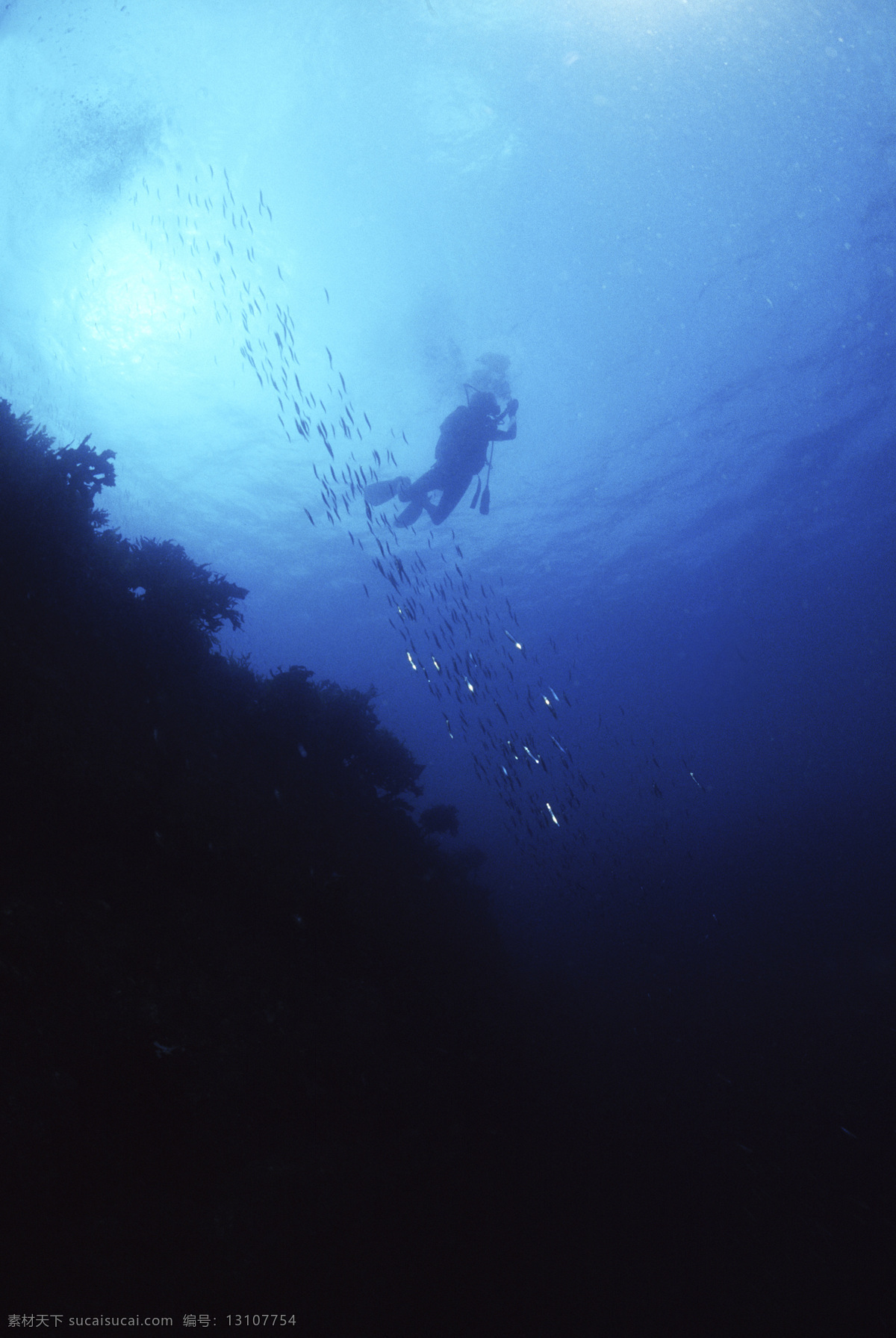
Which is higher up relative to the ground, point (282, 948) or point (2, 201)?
point (2, 201)

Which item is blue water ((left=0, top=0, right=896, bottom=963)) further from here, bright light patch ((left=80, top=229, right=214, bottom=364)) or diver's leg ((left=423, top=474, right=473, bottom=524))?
diver's leg ((left=423, top=474, right=473, bottom=524))

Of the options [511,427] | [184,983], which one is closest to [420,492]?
[511,427]

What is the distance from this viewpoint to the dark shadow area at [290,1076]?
3.54 meters

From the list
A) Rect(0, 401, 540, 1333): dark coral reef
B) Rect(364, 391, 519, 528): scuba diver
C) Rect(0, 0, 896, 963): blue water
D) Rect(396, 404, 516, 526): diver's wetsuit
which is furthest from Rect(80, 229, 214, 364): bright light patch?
Rect(0, 401, 540, 1333): dark coral reef

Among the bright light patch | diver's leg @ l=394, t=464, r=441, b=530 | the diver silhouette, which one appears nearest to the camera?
the bright light patch

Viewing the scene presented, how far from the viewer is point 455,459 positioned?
1523cm

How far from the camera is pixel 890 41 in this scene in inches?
444

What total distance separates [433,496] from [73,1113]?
79.8 ft

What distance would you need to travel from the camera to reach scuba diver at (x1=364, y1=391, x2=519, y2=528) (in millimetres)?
14477

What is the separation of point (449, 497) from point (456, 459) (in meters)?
1.22

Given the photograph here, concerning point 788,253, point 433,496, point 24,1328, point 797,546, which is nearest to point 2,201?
point 433,496

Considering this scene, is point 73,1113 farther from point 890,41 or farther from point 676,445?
point 676,445

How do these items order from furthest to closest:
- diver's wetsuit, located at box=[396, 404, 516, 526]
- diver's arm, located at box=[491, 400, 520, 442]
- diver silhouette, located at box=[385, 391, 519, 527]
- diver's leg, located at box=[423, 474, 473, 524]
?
diver's leg, located at box=[423, 474, 473, 524] → diver's wetsuit, located at box=[396, 404, 516, 526] → diver silhouette, located at box=[385, 391, 519, 527] → diver's arm, located at box=[491, 400, 520, 442]

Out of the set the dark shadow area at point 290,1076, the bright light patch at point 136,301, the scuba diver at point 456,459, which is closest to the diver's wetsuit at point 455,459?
the scuba diver at point 456,459
